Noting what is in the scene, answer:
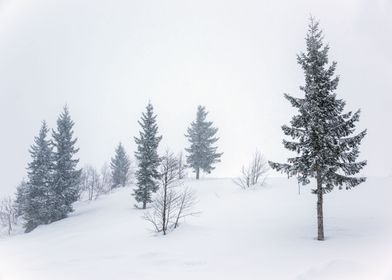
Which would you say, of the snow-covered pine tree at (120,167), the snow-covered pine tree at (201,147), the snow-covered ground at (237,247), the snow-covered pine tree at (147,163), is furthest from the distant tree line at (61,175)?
the snow-covered pine tree at (120,167)

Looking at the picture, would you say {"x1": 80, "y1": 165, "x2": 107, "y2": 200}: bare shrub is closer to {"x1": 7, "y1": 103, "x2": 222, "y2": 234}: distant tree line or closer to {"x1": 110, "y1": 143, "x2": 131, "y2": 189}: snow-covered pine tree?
{"x1": 110, "y1": 143, "x2": 131, "y2": 189}: snow-covered pine tree

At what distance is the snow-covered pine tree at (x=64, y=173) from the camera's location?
39.1m

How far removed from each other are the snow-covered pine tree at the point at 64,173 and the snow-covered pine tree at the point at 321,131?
31.4m

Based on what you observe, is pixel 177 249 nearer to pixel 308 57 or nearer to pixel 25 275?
pixel 25 275

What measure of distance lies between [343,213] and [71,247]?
21644mm

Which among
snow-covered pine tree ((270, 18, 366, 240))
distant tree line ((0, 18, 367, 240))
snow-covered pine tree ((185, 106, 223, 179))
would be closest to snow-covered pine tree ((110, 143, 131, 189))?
distant tree line ((0, 18, 367, 240))

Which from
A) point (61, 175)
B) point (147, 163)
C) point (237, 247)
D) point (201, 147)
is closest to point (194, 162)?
point (201, 147)

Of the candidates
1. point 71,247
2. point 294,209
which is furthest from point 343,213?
point 71,247

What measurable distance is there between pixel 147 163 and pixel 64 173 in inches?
498

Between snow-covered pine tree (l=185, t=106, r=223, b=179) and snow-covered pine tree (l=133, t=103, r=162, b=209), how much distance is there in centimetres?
1570

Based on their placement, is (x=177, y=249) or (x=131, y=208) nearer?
(x=177, y=249)

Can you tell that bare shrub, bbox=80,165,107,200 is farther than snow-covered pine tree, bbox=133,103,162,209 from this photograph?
Yes

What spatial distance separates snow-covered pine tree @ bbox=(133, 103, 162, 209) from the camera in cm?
3612

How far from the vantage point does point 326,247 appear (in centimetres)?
1566
